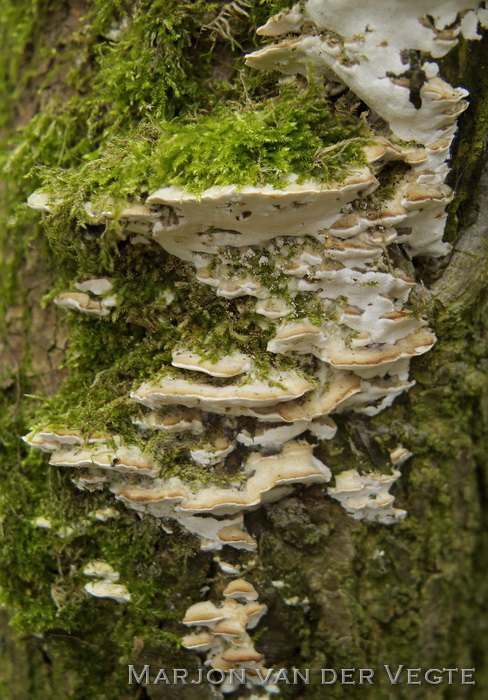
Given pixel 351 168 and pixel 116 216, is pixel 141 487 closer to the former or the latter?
pixel 116 216

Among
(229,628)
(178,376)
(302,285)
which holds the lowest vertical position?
(229,628)

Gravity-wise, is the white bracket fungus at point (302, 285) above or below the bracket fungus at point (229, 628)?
above

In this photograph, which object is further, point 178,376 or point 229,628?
point 229,628

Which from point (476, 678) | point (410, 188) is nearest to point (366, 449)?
point (410, 188)

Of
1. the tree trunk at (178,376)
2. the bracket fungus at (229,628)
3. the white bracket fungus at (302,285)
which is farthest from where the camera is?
the bracket fungus at (229,628)

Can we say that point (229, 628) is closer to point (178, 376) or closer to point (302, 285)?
point (178, 376)

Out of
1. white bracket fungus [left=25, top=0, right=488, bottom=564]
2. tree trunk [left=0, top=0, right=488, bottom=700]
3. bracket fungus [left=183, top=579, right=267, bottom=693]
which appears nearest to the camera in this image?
white bracket fungus [left=25, top=0, right=488, bottom=564]

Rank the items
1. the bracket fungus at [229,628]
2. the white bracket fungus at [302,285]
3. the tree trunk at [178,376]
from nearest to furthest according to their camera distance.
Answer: the white bracket fungus at [302,285] < the tree trunk at [178,376] < the bracket fungus at [229,628]

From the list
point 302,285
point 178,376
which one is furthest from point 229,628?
point 302,285
